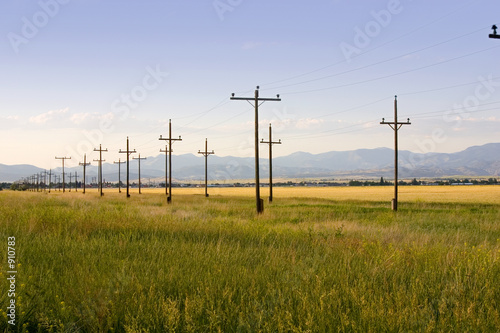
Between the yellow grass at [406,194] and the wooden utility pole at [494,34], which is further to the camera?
the yellow grass at [406,194]

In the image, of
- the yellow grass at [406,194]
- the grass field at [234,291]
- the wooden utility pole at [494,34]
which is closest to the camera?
the grass field at [234,291]

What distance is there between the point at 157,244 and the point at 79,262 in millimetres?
2305

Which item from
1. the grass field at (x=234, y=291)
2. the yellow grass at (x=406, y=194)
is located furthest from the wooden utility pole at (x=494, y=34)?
the yellow grass at (x=406, y=194)

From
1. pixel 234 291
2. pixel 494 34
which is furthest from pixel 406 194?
pixel 234 291

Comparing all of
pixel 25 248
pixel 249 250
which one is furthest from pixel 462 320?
pixel 25 248

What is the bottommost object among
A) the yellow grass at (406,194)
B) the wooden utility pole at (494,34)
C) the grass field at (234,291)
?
the yellow grass at (406,194)

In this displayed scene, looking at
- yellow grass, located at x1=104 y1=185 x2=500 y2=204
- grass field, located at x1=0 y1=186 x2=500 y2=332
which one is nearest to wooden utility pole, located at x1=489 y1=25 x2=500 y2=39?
grass field, located at x1=0 y1=186 x2=500 y2=332

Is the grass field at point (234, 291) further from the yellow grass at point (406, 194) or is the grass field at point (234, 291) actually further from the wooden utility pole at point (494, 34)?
the yellow grass at point (406, 194)

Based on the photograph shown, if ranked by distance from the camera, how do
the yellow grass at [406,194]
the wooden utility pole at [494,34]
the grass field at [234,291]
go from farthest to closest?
the yellow grass at [406,194] < the wooden utility pole at [494,34] < the grass field at [234,291]

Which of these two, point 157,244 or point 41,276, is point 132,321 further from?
point 157,244

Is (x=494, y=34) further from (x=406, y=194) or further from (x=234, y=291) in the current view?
(x=406, y=194)

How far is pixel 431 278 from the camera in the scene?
24.2 feet

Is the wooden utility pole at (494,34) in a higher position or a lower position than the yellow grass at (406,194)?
higher

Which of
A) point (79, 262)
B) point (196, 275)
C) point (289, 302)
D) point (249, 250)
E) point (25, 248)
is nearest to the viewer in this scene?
point (289, 302)
